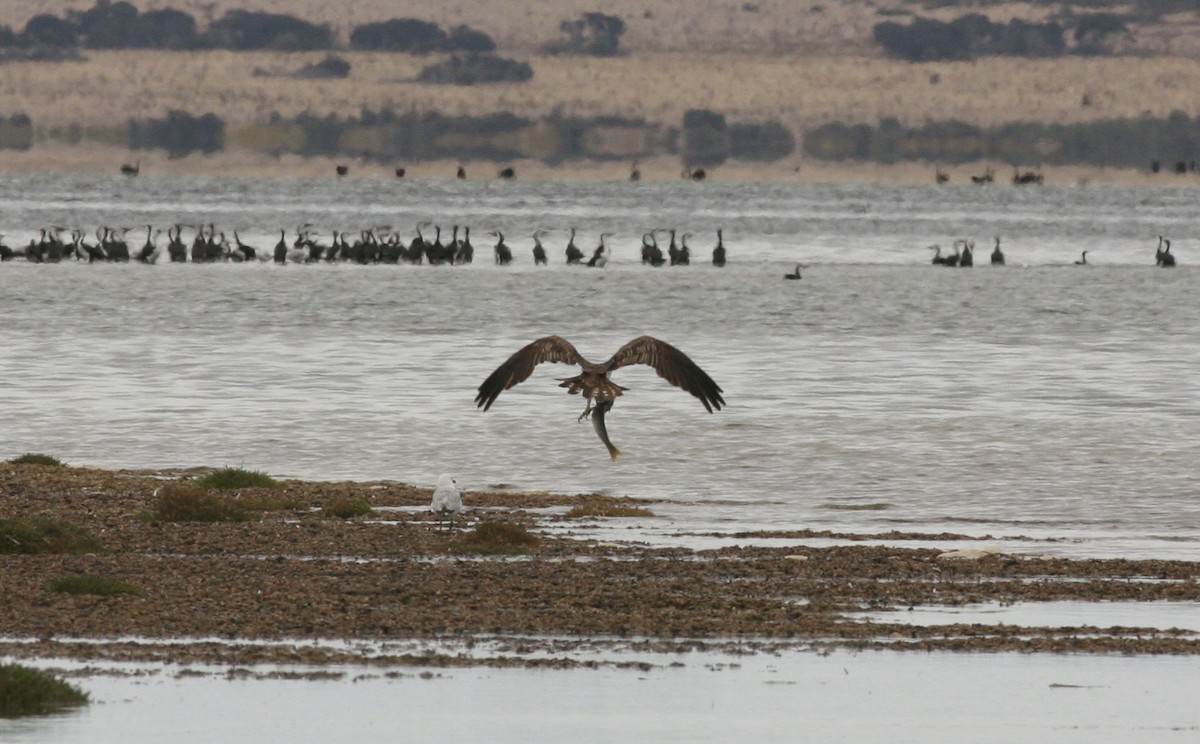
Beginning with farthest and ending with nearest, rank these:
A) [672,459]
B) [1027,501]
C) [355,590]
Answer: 1. [672,459]
2. [1027,501]
3. [355,590]

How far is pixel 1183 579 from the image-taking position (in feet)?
45.9

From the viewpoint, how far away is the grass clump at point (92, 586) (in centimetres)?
1229

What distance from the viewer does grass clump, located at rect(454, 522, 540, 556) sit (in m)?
14.7

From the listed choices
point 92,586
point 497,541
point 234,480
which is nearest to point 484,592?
point 497,541

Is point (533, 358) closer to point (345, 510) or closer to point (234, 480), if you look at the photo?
point (345, 510)

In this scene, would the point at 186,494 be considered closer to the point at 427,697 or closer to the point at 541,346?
the point at 541,346

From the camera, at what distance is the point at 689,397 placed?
1148 inches

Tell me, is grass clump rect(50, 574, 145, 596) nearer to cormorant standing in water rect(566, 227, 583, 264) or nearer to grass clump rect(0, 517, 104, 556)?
grass clump rect(0, 517, 104, 556)

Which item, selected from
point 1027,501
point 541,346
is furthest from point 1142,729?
point 1027,501

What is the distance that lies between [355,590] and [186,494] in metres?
3.55

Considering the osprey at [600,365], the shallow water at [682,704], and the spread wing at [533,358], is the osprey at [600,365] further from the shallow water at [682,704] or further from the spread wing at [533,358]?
the shallow water at [682,704]

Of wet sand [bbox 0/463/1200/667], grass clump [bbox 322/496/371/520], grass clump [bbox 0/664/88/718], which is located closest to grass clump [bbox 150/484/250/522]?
wet sand [bbox 0/463/1200/667]

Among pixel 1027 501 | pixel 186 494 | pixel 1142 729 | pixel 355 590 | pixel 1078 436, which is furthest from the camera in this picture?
pixel 1078 436

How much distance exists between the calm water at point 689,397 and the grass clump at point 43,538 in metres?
4.47
